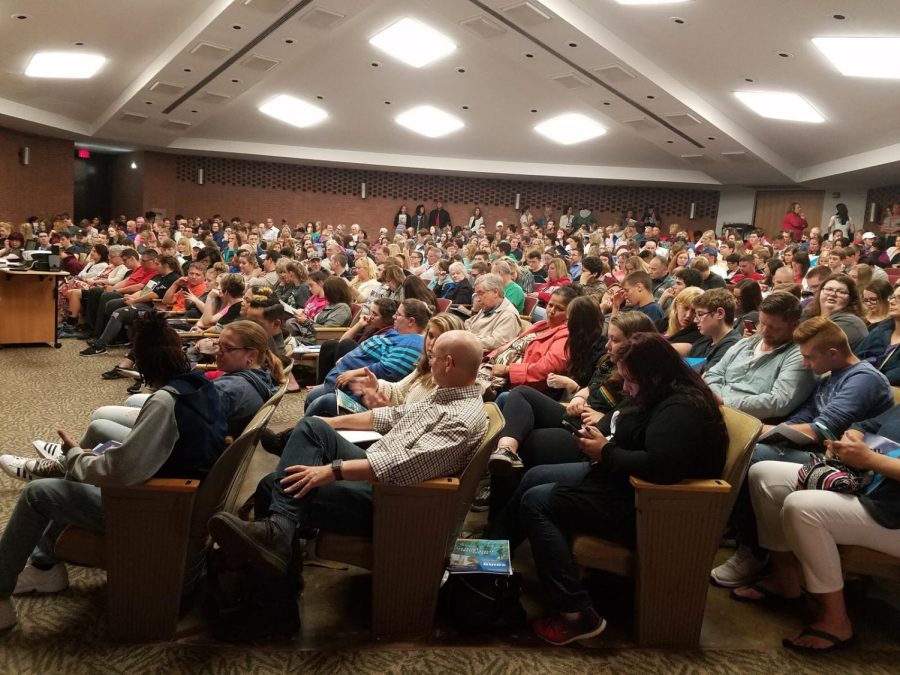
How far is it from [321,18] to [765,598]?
9442 millimetres

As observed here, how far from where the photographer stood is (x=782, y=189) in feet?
55.1

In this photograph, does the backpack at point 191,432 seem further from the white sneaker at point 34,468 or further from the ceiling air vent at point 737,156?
the ceiling air vent at point 737,156

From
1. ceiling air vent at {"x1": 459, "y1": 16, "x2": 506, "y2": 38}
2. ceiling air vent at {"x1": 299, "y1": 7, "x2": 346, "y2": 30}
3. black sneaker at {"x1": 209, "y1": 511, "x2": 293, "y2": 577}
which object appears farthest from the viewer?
ceiling air vent at {"x1": 459, "y1": 16, "x2": 506, "y2": 38}

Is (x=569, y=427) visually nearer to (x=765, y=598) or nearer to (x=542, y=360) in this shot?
(x=542, y=360)

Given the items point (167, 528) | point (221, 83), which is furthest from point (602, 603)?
point (221, 83)

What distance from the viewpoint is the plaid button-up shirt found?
2238 millimetres

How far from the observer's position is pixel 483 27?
10156 millimetres

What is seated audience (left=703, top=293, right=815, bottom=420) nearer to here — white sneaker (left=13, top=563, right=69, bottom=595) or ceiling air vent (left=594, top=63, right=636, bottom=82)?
white sneaker (left=13, top=563, right=69, bottom=595)

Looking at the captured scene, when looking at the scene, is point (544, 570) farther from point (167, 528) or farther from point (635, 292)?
point (635, 292)

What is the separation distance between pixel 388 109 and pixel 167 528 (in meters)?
13.3

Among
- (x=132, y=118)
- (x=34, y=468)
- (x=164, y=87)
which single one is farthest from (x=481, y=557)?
(x=132, y=118)

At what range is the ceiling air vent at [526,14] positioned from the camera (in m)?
9.09

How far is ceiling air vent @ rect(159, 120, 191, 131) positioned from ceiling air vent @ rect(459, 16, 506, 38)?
283 inches

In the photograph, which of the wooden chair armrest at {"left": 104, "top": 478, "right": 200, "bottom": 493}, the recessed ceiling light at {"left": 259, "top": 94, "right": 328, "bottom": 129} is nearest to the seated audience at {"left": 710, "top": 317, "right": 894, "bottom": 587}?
the wooden chair armrest at {"left": 104, "top": 478, "right": 200, "bottom": 493}
